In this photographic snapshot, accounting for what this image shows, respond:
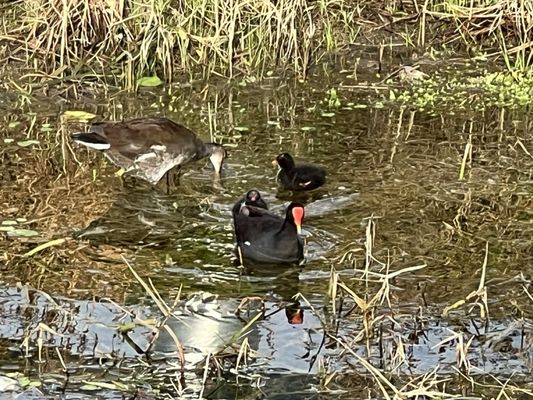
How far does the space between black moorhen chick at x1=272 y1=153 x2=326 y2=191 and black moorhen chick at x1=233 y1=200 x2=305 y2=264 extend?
0.84 m

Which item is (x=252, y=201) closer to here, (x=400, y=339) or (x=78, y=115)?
(x=400, y=339)

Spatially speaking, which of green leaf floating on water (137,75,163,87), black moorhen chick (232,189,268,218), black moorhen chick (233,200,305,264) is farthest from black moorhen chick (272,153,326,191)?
green leaf floating on water (137,75,163,87)

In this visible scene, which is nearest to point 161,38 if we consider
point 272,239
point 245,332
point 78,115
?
point 78,115

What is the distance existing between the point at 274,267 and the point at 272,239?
0.54ft

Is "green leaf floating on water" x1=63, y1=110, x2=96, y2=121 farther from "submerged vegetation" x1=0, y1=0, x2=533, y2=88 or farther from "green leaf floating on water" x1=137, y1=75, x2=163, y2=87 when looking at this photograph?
"green leaf floating on water" x1=137, y1=75, x2=163, y2=87

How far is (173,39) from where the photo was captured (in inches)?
423

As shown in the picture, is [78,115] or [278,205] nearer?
[278,205]

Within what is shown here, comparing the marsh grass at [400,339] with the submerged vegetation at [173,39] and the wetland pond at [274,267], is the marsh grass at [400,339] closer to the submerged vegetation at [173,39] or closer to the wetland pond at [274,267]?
Result: the wetland pond at [274,267]

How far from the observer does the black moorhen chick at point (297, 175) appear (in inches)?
322

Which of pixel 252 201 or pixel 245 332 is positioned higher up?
pixel 252 201

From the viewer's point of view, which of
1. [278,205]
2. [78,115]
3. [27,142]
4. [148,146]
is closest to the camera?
[278,205]

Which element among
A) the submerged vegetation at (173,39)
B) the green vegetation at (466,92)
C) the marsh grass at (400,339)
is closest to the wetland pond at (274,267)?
the marsh grass at (400,339)

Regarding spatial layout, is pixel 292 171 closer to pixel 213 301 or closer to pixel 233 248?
pixel 233 248

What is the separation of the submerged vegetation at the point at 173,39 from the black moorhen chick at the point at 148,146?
182 centimetres
